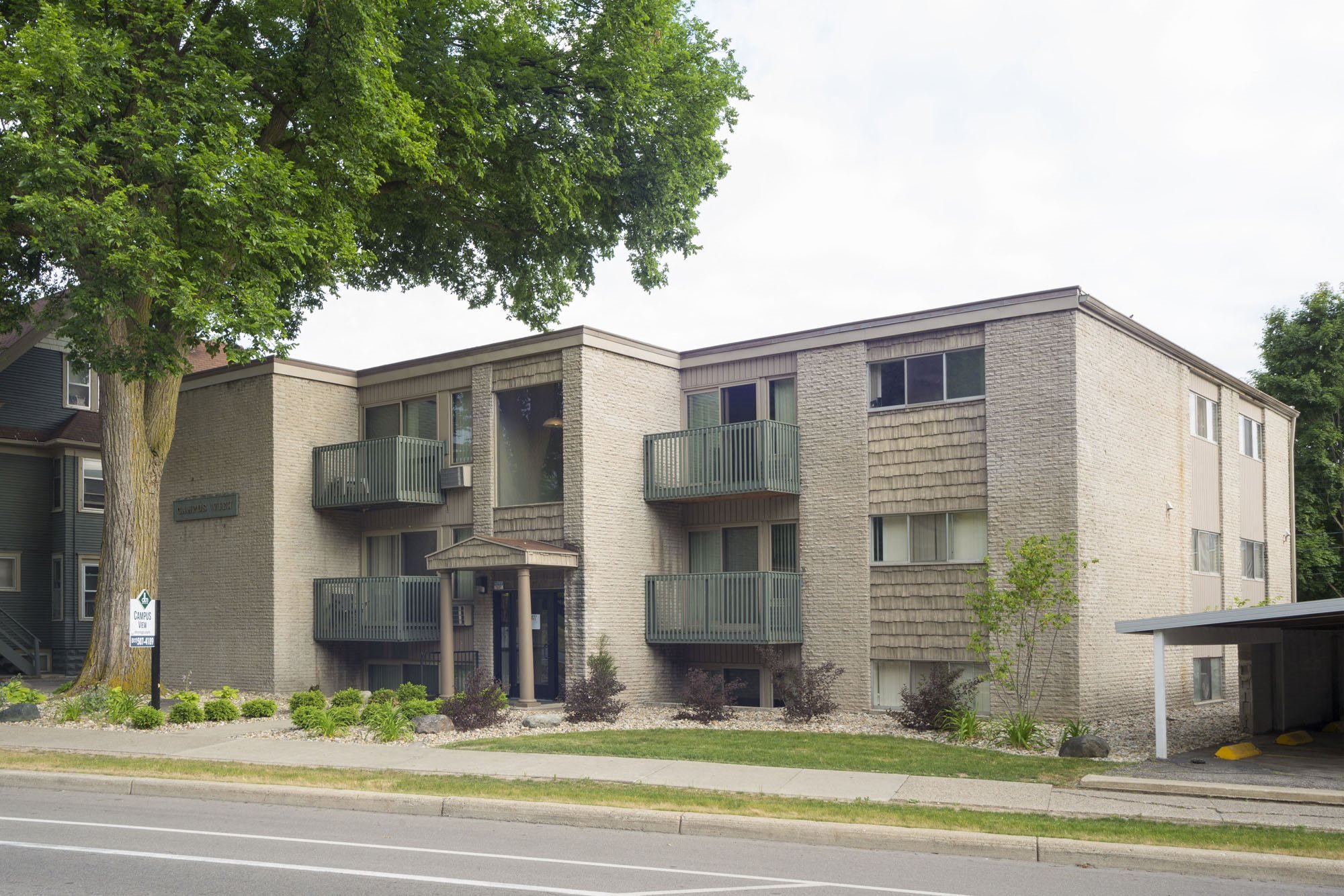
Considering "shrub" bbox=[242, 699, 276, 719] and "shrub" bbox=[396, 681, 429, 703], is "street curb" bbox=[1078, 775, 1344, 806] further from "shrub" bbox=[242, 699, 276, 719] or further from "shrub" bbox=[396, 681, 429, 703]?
"shrub" bbox=[242, 699, 276, 719]

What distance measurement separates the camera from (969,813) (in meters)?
11.2

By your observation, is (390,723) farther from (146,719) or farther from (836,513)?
(836,513)

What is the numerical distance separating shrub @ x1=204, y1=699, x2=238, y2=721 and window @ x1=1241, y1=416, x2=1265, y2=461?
73.4ft

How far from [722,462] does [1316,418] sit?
24.4m

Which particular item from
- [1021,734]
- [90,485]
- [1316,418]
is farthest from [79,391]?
[1316,418]

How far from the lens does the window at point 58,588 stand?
3366 centimetres

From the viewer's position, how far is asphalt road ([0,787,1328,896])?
27.8 feet

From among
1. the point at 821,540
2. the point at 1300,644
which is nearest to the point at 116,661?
the point at 821,540

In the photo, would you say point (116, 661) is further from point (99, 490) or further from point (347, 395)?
point (99, 490)

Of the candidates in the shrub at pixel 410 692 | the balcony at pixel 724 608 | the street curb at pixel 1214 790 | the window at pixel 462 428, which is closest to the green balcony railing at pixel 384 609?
the window at pixel 462 428

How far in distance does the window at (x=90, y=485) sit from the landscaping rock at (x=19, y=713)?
48.6ft

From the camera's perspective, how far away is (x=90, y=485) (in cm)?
3428

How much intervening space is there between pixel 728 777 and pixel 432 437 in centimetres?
1462

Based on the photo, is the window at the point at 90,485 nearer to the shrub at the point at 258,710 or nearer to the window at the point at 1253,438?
the shrub at the point at 258,710
